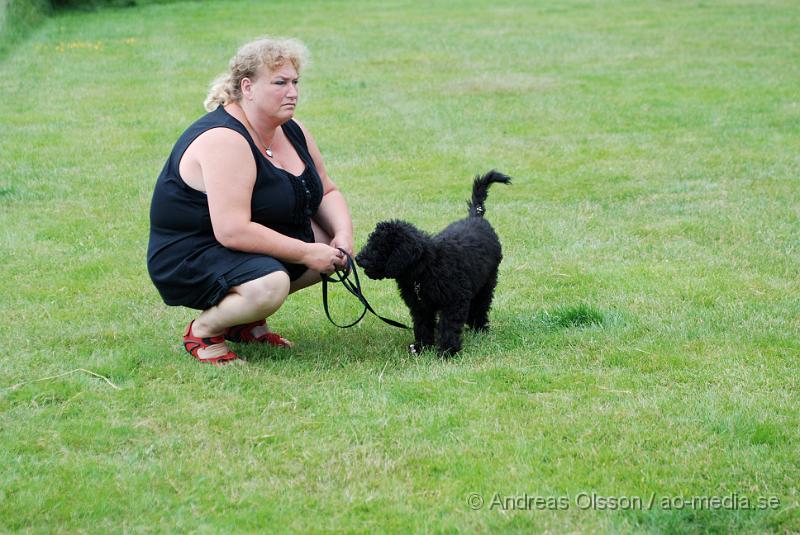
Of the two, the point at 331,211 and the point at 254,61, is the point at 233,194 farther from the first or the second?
the point at 331,211

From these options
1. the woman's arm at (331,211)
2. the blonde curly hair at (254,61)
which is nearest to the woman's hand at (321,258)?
the woman's arm at (331,211)

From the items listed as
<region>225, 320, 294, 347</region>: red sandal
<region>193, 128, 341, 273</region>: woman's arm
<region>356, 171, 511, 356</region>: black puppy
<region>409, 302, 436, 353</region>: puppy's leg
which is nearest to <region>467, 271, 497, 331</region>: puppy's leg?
<region>356, 171, 511, 356</region>: black puppy

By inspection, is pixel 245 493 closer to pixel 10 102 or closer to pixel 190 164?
pixel 190 164

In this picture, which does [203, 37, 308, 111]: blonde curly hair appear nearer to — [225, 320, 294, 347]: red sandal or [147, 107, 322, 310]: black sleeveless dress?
[147, 107, 322, 310]: black sleeveless dress

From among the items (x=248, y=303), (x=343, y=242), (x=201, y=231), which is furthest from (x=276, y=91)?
(x=248, y=303)

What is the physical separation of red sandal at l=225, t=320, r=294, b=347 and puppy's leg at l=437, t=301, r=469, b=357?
89 cm

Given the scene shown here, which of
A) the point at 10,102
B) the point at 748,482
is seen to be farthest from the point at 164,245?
the point at 10,102

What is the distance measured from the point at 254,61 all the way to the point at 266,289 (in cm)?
117

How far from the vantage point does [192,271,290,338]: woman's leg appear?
4.87m

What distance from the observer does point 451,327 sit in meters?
5.16

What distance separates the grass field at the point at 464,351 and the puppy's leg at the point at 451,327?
14 centimetres

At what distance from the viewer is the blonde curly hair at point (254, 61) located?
493 centimetres

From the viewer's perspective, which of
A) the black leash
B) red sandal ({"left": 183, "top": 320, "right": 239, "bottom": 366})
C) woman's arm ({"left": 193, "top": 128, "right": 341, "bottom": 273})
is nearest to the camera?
woman's arm ({"left": 193, "top": 128, "right": 341, "bottom": 273})

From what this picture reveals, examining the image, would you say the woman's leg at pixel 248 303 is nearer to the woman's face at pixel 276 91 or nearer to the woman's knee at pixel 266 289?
the woman's knee at pixel 266 289
